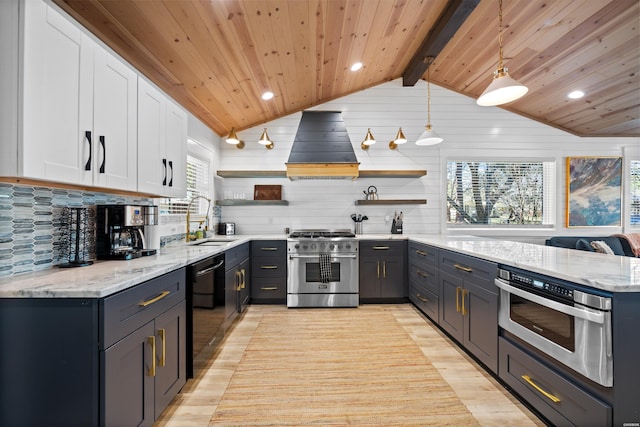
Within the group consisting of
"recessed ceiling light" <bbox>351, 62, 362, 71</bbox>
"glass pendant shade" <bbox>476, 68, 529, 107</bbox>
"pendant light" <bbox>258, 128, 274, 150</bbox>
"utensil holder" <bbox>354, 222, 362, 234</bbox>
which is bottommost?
"utensil holder" <bbox>354, 222, 362, 234</bbox>

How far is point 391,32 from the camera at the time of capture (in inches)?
130

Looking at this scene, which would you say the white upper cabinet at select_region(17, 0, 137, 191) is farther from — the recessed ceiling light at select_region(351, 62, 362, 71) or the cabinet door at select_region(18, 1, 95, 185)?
the recessed ceiling light at select_region(351, 62, 362, 71)

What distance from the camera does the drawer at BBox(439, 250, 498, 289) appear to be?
2.21 m

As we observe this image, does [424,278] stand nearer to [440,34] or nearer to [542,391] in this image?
[542,391]

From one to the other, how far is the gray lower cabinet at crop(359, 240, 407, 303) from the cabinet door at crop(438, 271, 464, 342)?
991 millimetres

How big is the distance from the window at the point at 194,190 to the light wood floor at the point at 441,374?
4.87 ft

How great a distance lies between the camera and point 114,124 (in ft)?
5.93

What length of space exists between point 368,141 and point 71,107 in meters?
3.50

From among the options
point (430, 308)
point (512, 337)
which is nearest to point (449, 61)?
point (430, 308)

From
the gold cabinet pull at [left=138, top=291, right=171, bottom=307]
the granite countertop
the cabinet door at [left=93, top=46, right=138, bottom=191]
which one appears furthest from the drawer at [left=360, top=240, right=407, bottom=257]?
the cabinet door at [left=93, top=46, right=138, bottom=191]

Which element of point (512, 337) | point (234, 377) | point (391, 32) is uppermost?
point (391, 32)

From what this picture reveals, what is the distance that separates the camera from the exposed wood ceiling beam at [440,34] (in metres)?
2.77

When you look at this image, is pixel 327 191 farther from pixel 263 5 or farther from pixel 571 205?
pixel 571 205

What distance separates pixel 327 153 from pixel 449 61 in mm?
2063
